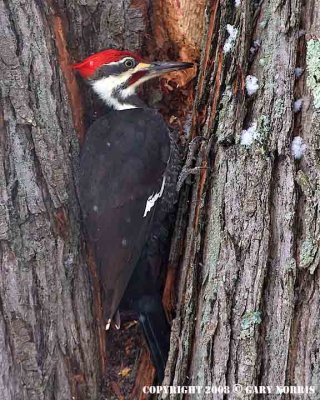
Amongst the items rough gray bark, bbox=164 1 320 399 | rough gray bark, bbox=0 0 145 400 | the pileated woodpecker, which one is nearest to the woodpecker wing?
the pileated woodpecker

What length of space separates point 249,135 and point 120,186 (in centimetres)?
80

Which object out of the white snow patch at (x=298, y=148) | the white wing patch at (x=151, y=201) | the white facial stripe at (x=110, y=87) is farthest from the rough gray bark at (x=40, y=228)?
the white snow patch at (x=298, y=148)

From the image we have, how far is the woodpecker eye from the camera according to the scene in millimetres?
2930

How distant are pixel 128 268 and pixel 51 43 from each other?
3.26 ft

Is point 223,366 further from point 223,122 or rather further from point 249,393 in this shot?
point 223,122

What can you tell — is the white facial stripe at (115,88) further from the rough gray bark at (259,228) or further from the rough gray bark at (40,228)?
the rough gray bark at (259,228)

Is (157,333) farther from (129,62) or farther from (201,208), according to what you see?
(129,62)

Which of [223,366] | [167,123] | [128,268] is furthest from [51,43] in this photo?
[223,366]

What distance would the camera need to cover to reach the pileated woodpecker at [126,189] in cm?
262

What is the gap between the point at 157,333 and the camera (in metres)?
2.61

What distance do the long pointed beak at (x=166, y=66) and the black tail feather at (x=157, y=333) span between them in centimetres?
106

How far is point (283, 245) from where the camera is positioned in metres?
2.13

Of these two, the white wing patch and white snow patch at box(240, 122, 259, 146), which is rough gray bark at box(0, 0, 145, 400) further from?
white snow patch at box(240, 122, 259, 146)

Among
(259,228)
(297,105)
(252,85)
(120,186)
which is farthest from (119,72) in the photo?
(259,228)
